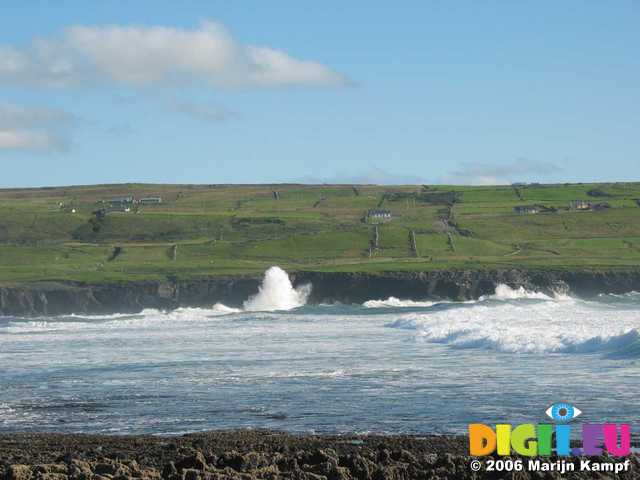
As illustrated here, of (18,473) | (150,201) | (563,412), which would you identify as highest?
(150,201)

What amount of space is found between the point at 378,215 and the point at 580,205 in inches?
983

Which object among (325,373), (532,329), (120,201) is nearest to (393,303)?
(532,329)

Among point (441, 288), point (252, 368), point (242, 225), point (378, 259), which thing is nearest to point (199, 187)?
point (242, 225)

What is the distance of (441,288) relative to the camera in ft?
318

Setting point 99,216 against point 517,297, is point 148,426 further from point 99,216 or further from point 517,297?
point 99,216

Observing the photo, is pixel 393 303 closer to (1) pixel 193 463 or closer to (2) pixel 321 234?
(2) pixel 321 234

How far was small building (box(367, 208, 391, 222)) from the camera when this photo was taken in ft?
460

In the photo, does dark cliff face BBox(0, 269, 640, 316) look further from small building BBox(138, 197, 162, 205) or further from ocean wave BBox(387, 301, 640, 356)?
small building BBox(138, 197, 162, 205)

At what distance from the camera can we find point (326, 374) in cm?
3769

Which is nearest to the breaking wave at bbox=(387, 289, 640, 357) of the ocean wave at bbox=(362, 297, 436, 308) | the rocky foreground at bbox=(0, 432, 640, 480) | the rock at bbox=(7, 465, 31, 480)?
the ocean wave at bbox=(362, 297, 436, 308)

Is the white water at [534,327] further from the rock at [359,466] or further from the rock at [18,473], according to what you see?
the rock at [18,473]

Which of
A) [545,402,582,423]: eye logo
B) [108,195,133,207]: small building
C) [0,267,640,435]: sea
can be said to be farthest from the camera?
[108,195,133,207]: small building

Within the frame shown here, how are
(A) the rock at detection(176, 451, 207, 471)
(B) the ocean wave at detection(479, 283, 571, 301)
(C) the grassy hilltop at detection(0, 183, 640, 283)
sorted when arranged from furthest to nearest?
(C) the grassy hilltop at detection(0, 183, 640, 283) → (B) the ocean wave at detection(479, 283, 571, 301) → (A) the rock at detection(176, 451, 207, 471)

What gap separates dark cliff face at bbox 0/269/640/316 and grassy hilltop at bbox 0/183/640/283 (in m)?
2.90
